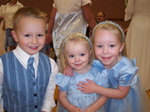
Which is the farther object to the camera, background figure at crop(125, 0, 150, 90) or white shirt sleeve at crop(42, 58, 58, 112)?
background figure at crop(125, 0, 150, 90)

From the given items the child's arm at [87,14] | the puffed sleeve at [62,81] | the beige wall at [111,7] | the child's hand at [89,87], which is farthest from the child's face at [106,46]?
the beige wall at [111,7]

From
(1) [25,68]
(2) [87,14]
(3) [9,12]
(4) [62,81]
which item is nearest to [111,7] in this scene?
(3) [9,12]

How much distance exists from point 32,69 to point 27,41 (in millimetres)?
241

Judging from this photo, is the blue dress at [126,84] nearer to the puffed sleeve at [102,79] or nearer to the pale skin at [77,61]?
the puffed sleeve at [102,79]

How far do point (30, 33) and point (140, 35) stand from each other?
2.14 m

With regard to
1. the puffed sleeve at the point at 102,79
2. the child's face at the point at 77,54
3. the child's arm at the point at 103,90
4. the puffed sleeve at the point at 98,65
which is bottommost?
the child's arm at the point at 103,90

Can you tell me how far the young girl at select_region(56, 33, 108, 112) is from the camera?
1.55m

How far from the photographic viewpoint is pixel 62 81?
156 centimetres

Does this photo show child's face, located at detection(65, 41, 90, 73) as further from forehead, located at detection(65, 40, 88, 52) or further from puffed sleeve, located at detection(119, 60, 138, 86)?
puffed sleeve, located at detection(119, 60, 138, 86)

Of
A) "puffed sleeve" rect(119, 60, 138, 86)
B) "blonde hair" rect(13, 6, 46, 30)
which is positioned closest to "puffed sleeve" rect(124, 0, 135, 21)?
"puffed sleeve" rect(119, 60, 138, 86)

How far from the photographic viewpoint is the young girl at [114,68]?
1.53m

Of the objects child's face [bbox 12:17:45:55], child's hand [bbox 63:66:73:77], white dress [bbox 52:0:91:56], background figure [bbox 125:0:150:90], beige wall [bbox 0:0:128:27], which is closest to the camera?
child's face [bbox 12:17:45:55]

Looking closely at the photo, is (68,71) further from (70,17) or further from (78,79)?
(70,17)

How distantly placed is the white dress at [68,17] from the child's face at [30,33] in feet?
3.81
